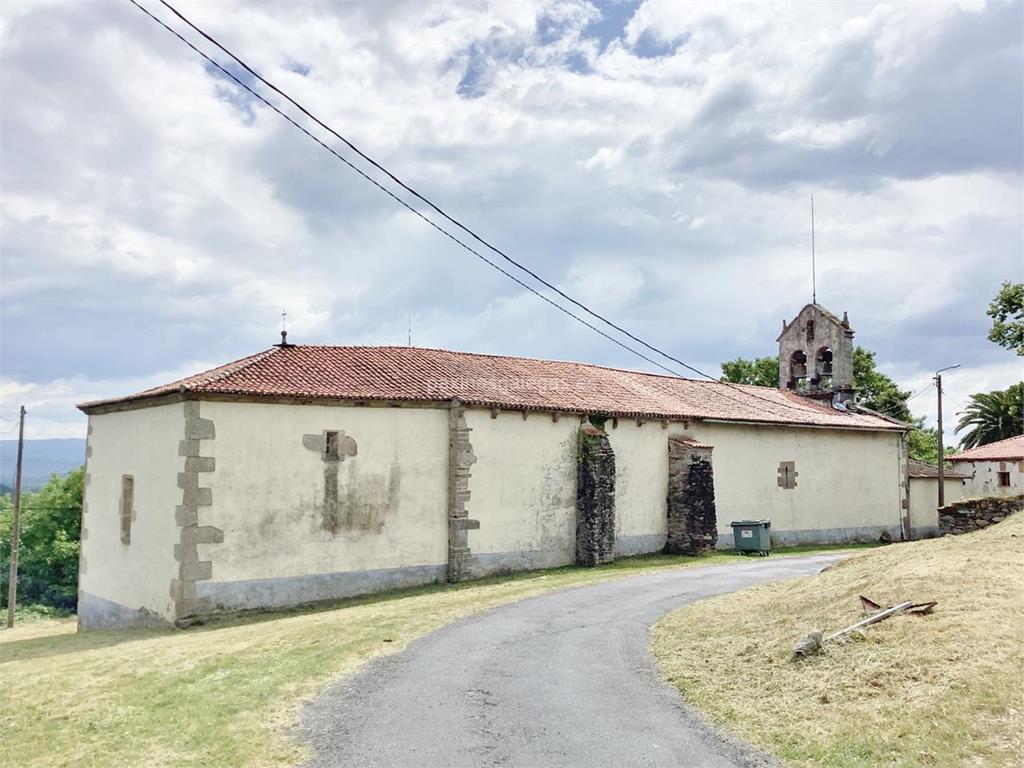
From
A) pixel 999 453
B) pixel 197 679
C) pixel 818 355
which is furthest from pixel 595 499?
pixel 999 453

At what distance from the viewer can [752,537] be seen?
24.8 m

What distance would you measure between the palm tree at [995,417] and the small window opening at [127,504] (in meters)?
46.7

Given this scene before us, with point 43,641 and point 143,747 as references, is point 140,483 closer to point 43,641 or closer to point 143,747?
point 43,641

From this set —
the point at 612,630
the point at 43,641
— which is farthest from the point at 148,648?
the point at 612,630

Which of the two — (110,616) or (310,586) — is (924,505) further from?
(110,616)

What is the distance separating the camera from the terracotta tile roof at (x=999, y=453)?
1527 inches

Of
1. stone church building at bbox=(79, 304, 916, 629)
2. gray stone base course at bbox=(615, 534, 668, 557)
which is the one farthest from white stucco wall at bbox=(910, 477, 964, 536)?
gray stone base course at bbox=(615, 534, 668, 557)

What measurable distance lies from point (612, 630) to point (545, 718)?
14.9 ft

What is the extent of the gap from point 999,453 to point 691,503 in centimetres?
2414

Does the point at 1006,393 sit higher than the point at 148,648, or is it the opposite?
the point at 1006,393

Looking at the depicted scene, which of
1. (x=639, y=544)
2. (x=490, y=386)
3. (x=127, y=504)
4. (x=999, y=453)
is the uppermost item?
(x=490, y=386)

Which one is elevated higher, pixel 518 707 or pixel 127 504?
pixel 127 504

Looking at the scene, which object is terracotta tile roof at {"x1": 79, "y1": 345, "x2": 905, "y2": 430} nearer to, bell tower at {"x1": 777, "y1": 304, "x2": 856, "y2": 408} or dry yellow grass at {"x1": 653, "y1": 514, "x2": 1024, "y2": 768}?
bell tower at {"x1": 777, "y1": 304, "x2": 856, "y2": 408}

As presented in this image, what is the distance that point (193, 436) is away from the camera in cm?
1623
